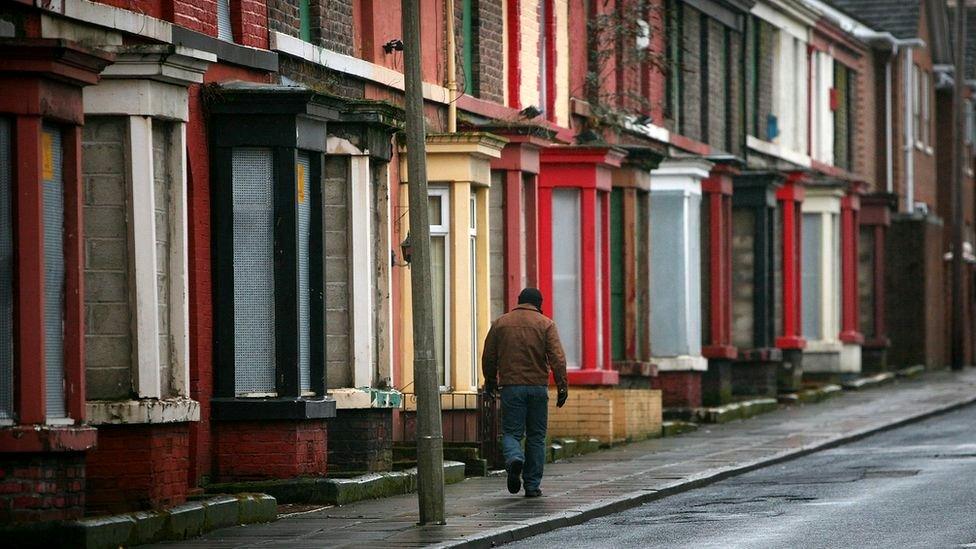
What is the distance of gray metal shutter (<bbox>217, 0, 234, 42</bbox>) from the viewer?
18.1 meters

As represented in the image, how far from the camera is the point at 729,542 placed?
14.8 meters

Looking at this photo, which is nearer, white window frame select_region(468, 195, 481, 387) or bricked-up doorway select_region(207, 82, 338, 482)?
bricked-up doorway select_region(207, 82, 338, 482)

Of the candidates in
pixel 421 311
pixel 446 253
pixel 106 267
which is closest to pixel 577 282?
pixel 446 253

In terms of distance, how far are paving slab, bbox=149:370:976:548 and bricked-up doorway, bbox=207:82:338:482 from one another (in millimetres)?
805

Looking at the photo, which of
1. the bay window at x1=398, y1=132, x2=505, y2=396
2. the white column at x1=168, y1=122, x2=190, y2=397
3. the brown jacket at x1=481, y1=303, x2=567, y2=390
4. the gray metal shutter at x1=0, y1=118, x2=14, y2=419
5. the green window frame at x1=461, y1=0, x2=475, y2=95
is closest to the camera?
the gray metal shutter at x1=0, y1=118, x2=14, y2=419

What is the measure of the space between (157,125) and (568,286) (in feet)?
35.0

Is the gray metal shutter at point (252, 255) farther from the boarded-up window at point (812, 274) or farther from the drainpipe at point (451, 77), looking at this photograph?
the boarded-up window at point (812, 274)

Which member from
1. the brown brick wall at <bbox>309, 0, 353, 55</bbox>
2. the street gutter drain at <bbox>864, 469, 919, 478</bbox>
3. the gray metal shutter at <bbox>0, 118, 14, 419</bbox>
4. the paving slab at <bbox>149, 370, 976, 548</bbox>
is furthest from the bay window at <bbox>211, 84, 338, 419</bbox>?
the street gutter drain at <bbox>864, 469, 919, 478</bbox>

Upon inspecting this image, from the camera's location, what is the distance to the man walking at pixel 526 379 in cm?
1878

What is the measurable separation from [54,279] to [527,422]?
6123 mm

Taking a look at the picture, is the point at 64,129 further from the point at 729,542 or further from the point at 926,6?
the point at 926,6

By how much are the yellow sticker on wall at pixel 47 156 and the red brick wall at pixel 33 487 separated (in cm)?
178

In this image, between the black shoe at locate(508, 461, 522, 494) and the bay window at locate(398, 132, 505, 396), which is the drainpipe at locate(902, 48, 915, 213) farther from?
the black shoe at locate(508, 461, 522, 494)

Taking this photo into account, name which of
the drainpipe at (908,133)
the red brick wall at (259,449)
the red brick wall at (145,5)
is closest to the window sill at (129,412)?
the red brick wall at (259,449)
